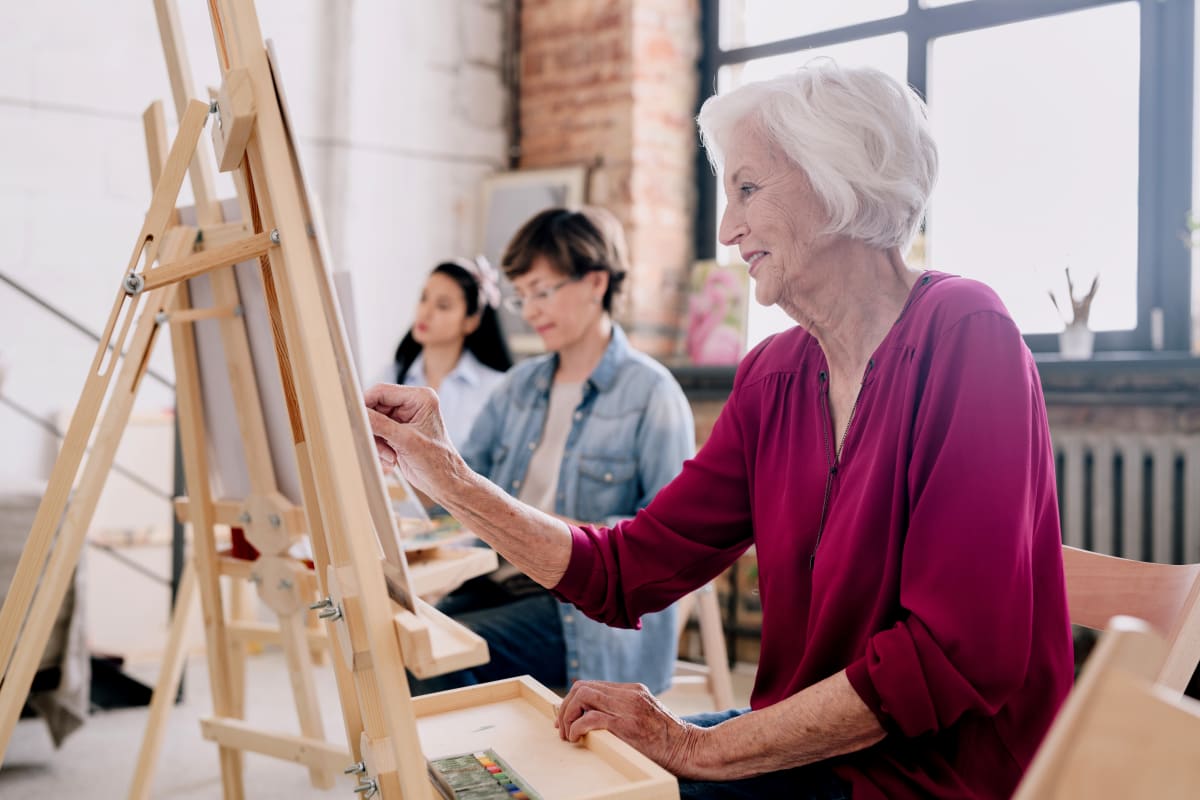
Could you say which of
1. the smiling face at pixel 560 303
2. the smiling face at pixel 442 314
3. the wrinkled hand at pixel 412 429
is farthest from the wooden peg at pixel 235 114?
the smiling face at pixel 442 314

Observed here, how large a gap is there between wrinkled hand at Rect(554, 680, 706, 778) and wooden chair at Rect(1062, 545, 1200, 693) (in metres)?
0.49

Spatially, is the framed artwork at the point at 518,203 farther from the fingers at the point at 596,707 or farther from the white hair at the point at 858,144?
the fingers at the point at 596,707

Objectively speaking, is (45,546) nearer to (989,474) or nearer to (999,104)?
(989,474)

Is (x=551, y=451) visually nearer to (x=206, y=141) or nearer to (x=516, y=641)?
(x=516, y=641)

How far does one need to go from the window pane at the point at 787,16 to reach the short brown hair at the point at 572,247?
71.0 inches

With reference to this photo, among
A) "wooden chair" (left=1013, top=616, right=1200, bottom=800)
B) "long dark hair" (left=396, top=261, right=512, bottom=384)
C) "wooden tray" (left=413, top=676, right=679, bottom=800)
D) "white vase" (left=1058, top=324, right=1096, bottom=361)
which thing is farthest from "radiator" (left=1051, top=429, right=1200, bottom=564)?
"wooden chair" (left=1013, top=616, right=1200, bottom=800)

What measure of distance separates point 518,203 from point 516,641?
2.56 meters

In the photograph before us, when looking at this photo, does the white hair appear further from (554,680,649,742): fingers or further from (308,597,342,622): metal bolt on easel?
(308,597,342,622): metal bolt on easel

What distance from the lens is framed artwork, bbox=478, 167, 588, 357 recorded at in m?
4.25

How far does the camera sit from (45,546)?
58.4 inches

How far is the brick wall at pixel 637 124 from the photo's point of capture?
13.5 ft

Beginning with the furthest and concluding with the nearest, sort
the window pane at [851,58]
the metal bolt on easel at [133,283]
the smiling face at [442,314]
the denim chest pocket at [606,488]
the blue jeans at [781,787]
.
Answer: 1. the window pane at [851,58]
2. the smiling face at [442,314]
3. the denim chest pocket at [606,488]
4. the metal bolt on easel at [133,283]
5. the blue jeans at [781,787]

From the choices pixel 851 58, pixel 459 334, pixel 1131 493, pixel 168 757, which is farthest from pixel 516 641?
pixel 851 58

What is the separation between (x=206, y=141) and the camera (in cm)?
304
